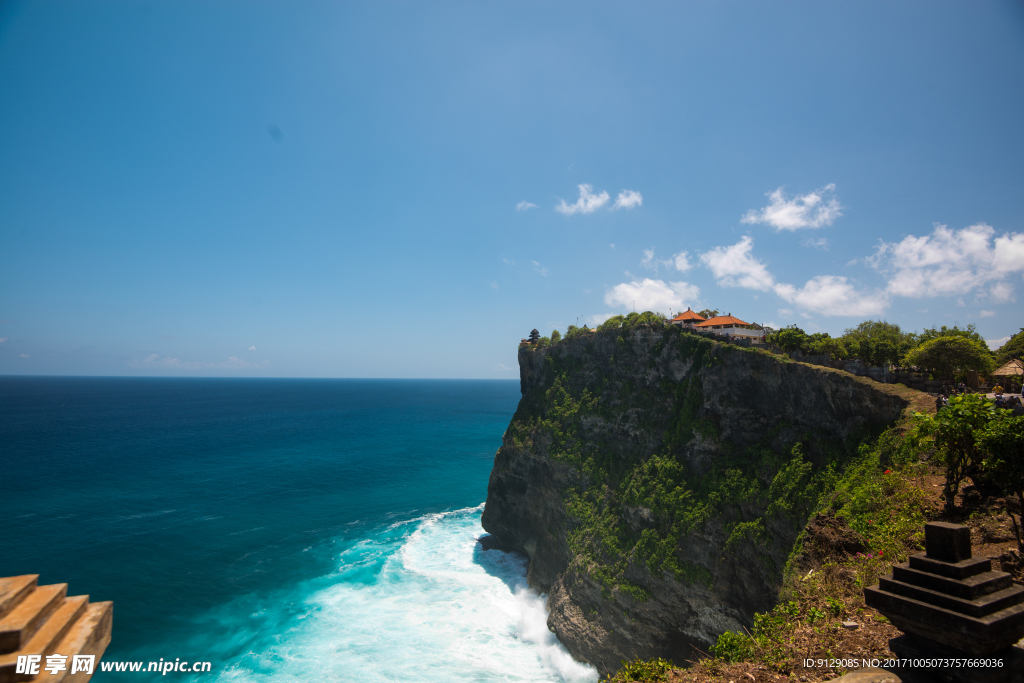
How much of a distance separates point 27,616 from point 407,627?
35464 mm

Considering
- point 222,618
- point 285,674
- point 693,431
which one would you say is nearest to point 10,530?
point 222,618

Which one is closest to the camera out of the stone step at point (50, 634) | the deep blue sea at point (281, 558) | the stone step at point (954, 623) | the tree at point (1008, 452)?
the stone step at point (50, 634)

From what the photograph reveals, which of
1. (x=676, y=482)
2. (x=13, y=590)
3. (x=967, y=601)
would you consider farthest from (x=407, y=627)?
(x=967, y=601)

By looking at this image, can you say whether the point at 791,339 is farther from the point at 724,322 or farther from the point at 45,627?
the point at 45,627

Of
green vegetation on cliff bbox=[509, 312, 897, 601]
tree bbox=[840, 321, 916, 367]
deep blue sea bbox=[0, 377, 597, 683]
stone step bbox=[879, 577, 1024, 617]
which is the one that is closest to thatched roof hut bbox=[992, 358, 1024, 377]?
tree bbox=[840, 321, 916, 367]

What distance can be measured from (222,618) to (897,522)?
4369 centimetres

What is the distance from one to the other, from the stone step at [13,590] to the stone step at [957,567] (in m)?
9.53

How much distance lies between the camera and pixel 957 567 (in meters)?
4.83

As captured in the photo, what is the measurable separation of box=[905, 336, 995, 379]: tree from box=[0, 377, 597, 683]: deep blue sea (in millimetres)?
33095

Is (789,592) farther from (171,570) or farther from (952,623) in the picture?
(171,570)

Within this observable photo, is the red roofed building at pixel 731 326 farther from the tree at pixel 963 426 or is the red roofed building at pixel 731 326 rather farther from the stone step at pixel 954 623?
the stone step at pixel 954 623

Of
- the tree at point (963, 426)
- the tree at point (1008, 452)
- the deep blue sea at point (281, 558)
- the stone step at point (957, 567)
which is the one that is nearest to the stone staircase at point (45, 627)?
the stone step at point (957, 567)

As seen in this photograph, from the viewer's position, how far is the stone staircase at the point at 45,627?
3105mm

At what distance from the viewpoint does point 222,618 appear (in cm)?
3225
